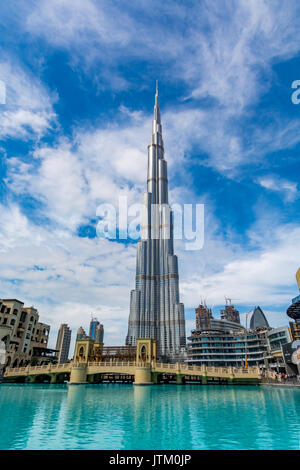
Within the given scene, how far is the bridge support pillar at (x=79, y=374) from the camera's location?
57.2 m

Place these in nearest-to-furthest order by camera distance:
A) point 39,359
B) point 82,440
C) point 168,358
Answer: point 82,440 < point 39,359 < point 168,358

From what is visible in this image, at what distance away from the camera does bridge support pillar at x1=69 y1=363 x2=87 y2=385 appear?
5716cm

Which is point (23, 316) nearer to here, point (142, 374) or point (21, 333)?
point (21, 333)

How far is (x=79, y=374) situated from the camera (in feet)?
189

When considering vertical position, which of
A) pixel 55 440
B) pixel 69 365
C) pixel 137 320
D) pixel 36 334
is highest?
pixel 137 320

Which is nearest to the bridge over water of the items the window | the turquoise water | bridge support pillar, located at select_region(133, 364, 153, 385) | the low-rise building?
bridge support pillar, located at select_region(133, 364, 153, 385)

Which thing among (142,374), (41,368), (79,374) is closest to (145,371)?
(142,374)

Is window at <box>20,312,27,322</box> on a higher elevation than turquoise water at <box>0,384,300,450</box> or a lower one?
higher

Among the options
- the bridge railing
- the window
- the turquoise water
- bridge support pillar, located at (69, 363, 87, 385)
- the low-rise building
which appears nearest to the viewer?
the turquoise water

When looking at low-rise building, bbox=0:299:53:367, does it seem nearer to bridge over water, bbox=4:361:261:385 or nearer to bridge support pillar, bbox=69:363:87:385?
bridge over water, bbox=4:361:261:385

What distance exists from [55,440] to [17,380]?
206 ft
